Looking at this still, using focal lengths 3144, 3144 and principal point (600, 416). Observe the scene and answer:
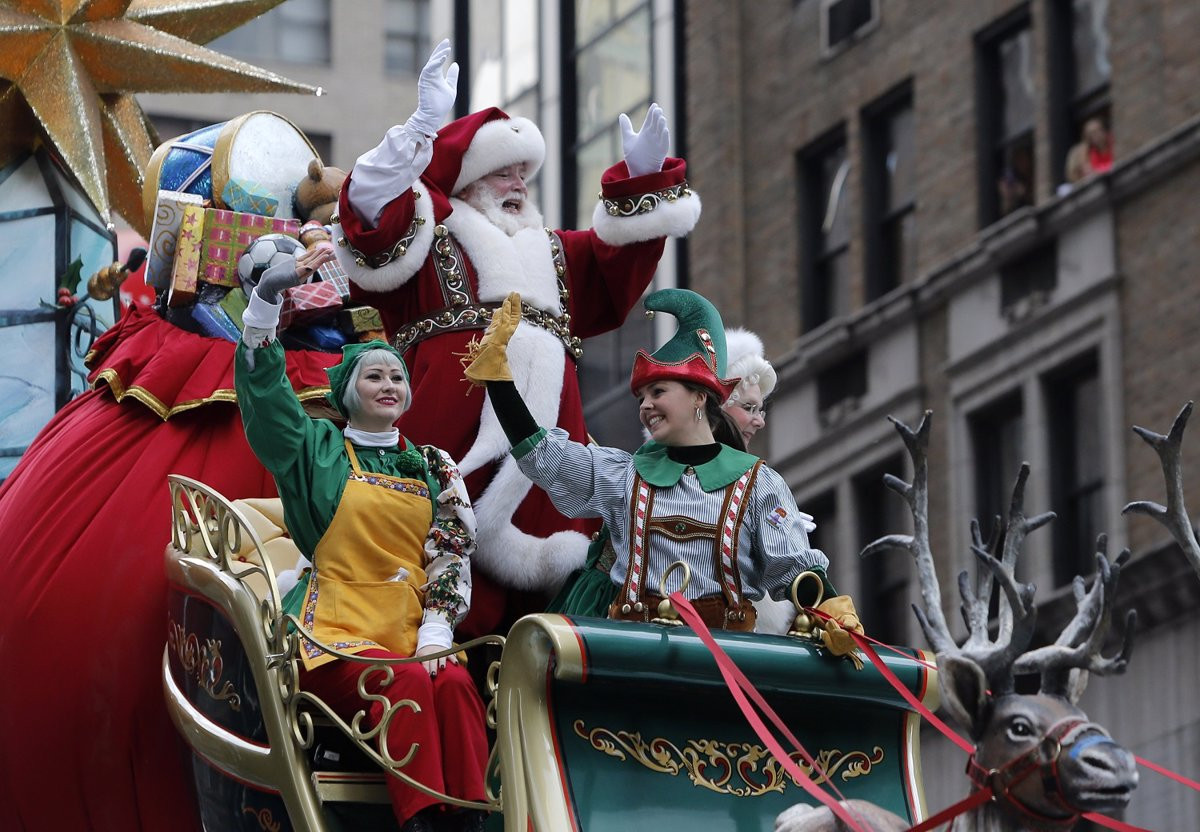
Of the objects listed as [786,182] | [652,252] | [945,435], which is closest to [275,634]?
[652,252]

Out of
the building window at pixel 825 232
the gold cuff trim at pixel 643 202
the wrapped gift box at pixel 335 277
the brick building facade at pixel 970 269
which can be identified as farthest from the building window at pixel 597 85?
the gold cuff trim at pixel 643 202

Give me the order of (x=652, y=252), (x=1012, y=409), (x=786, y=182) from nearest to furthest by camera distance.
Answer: (x=652, y=252) → (x=1012, y=409) → (x=786, y=182)

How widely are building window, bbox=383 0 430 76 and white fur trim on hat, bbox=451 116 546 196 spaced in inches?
1345

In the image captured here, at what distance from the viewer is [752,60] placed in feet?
105

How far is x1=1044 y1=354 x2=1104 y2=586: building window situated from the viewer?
25344 millimetres

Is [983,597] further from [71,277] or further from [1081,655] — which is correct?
[71,277]

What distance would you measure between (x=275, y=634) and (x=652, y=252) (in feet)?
6.85

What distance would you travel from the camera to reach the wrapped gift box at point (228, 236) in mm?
10859

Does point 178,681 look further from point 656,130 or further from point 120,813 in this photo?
point 656,130

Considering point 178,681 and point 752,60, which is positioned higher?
point 752,60

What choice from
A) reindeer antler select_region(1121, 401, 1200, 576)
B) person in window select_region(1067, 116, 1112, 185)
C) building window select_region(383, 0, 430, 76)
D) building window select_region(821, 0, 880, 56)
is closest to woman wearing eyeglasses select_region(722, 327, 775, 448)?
reindeer antler select_region(1121, 401, 1200, 576)

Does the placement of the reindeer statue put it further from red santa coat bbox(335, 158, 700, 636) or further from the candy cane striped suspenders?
red santa coat bbox(335, 158, 700, 636)

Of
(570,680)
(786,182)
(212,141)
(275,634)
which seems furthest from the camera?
(786,182)

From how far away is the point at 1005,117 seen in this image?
27.7 metres
